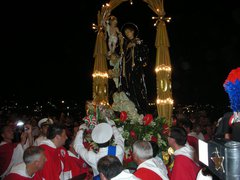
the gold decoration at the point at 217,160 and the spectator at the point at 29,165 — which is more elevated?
the gold decoration at the point at 217,160

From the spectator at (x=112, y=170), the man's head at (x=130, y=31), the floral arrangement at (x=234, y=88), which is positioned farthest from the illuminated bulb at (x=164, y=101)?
the floral arrangement at (x=234, y=88)

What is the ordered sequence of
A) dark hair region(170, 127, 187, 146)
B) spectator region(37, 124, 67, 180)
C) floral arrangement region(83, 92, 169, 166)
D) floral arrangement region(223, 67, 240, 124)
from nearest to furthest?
floral arrangement region(223, 67, 240, 124), dark hair region(170, 127, 187, 146), spectator region(37, 124, 67, 180), floral arrangement region(83, 92, 169, 166)

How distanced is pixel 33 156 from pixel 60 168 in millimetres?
1202

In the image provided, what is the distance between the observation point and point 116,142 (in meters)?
5.34

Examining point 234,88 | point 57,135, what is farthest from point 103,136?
point 234,88

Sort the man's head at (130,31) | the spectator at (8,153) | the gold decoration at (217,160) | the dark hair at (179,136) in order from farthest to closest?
the man's head at (130,31) → the spectator at (8,153) → the dark hair at (179,136) → the gold decoration at (217,160)

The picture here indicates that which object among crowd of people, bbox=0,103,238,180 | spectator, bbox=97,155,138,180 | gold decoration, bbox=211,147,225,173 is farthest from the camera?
crowd of people, bbox=0,103,238,180

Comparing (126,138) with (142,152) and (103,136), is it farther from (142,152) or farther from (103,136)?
(142,152)

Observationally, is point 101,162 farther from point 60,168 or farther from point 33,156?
point 60,168

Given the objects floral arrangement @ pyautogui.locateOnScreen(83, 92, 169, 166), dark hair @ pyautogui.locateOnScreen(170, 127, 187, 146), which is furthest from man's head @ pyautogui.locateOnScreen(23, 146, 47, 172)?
floral arrangement @ pyautogui.locateOnScreen(83, 92, 169, 166)

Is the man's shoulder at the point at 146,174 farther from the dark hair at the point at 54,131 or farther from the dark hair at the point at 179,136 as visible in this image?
the dark hair at the point at 54,131

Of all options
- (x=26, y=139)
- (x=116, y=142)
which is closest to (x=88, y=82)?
(x=26, y=139)

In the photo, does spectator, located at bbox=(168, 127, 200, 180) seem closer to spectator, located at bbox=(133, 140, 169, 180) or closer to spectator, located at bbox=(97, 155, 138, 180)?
spectator, located at bbox=(133, 140, 169, 180)

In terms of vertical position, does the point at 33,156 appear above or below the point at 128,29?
below
